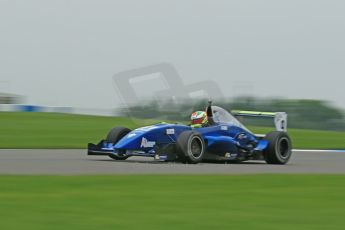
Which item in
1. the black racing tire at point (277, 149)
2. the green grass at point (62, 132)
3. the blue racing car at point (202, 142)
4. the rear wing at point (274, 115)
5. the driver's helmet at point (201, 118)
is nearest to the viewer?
the blue racing car at point (202, 142)

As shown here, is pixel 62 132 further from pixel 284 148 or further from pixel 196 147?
pixel 196 147

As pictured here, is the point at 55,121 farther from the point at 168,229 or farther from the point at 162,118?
the point at 168,229

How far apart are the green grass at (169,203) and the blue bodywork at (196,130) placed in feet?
12.1

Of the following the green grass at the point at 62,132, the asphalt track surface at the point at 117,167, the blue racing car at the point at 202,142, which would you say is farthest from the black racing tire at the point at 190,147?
the green grass at the point at 62,132

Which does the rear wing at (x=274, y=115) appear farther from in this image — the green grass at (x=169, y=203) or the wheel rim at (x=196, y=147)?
the green grass at (x=169, y=203)

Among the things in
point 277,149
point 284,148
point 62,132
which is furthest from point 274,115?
point 62,132

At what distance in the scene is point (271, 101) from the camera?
41156 millimetres

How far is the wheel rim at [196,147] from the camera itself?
52.4 ft

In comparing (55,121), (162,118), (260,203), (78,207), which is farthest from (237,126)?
(55,121)

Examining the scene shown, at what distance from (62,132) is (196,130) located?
1630 centimetres

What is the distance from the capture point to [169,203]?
357 inches

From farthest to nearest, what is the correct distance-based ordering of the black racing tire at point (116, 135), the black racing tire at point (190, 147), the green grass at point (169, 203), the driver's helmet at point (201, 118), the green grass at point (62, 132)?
1. the green grass at point (62, 132)
2. the driver's helmet at point (201, 118)
3. the black racing tire at point (116, 135)
4. the black racing tire at point (190, 147)
5. the green grass at point (169, 203)

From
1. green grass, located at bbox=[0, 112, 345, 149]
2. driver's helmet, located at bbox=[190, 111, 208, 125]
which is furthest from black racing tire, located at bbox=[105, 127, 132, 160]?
green grass, located at bbox=[0, 112, 345, 149]

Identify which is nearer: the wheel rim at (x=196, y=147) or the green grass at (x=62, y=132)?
the wheel rim at (x=196, y=147)
